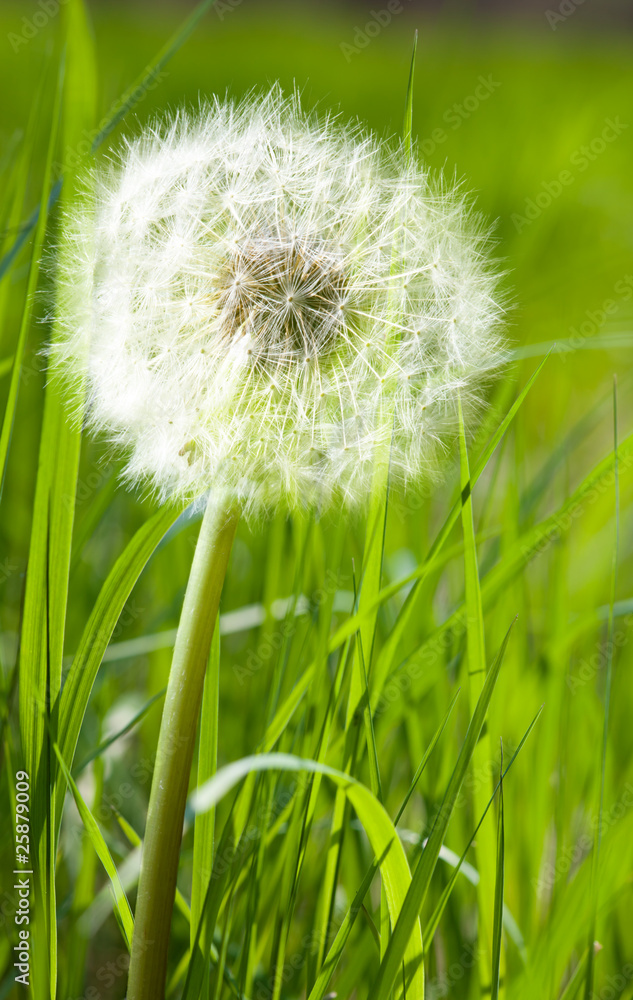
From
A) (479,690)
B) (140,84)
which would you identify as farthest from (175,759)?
(140,84)

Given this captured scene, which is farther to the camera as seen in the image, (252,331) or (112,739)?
(112,739)

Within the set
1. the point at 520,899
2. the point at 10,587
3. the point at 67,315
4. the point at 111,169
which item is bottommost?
the point at 520,899

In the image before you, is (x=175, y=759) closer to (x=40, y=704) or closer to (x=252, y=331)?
(x=40, y=704)

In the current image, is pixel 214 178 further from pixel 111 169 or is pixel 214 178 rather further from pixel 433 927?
pixel 433 927

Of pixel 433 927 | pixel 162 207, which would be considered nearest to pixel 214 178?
pixel 162 207

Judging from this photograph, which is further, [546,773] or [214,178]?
[546,773]

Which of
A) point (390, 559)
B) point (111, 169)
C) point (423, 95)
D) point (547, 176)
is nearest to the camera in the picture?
point (111, 169)

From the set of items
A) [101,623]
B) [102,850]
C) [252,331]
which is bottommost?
[102,850]
